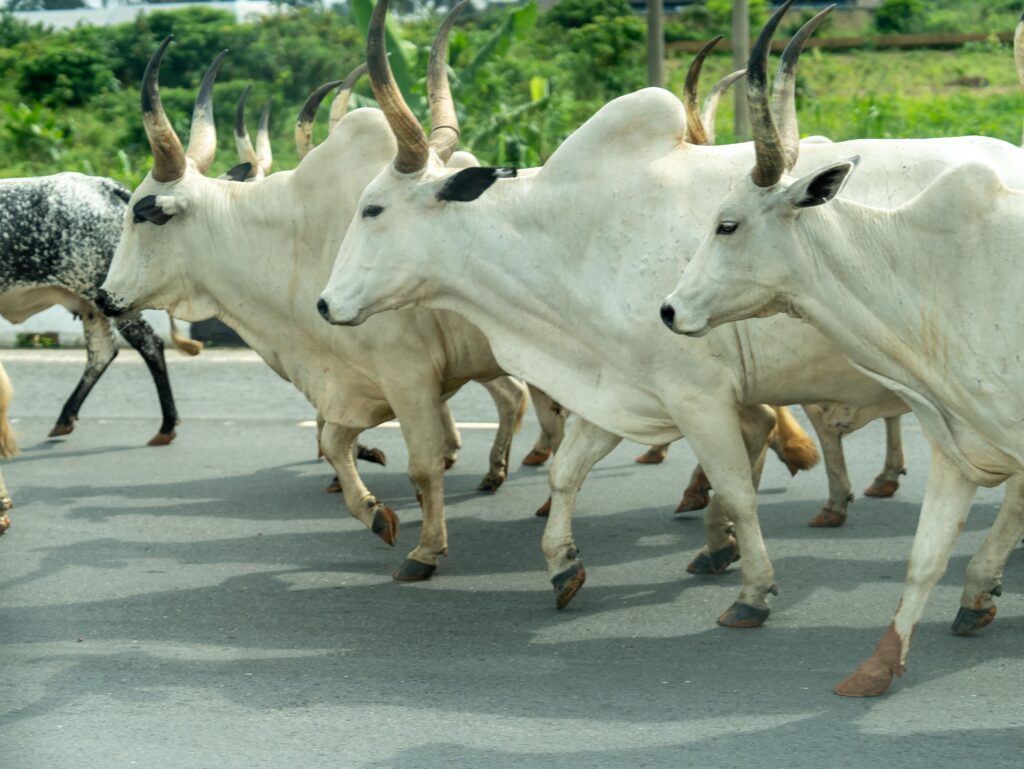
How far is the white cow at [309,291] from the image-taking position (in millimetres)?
6273

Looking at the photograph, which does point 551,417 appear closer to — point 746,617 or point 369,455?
point 369,455

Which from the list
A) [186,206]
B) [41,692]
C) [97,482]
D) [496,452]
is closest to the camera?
[41,692]

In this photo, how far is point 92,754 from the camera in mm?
4418

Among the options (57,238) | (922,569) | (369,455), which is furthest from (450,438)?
(922,569)

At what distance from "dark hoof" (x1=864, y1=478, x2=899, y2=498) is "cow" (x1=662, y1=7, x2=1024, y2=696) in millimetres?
2714

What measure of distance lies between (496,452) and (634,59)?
55.4 ft

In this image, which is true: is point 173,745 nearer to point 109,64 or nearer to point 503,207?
point 503,207

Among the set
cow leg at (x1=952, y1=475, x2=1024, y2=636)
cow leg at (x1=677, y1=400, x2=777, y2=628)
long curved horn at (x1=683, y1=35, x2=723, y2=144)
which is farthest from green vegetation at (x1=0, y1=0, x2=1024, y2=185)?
cow leg at (x1=952, y1=475, x2=1024, y2=636)

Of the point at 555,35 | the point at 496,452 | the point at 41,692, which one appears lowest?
the point at 555,35

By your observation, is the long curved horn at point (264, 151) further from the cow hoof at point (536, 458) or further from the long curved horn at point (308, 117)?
the cow hoof at point (536, 458)

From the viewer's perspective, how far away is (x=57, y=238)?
8836 millimetres

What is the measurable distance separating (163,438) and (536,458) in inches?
90.8

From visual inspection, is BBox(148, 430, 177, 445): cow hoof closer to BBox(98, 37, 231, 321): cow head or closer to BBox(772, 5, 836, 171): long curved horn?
BBox(98, 37, 231, 321): cow head

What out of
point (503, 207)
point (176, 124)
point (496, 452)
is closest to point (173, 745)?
point (503, 207)
